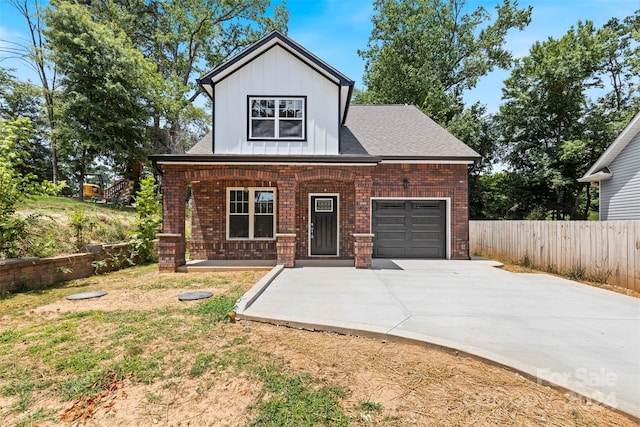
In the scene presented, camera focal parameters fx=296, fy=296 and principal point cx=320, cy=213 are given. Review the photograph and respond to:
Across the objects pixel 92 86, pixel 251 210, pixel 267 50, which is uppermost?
pixel 92 86

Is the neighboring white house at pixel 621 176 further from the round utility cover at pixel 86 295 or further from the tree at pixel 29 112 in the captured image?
the tree at pixel 29 112

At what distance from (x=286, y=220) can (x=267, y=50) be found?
553 centimetres

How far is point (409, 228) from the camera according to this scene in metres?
10.6

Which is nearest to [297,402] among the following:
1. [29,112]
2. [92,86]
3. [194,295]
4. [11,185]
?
[194,295]

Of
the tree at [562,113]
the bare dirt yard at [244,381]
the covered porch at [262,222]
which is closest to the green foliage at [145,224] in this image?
the covered porch at [262,222]

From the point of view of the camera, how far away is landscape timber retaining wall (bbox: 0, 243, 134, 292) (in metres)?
6.12

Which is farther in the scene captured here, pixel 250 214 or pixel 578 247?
pixel 250 214

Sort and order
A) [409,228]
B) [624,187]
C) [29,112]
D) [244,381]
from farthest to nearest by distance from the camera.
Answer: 1. [29,112]
2. [624,187]
3. [409,228]
4. [244,381]

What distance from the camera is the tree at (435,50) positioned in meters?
21.0

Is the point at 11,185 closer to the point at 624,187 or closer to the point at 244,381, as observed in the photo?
the point at 244,381

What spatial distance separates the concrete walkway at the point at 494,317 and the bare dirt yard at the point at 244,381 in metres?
0.23

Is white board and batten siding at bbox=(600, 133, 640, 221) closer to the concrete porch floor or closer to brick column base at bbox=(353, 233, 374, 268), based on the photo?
brick column base at bbox=(353, 233, 374, 268)

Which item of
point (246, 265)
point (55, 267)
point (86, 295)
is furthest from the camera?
point (246, 265)

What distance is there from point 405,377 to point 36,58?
24.6m
